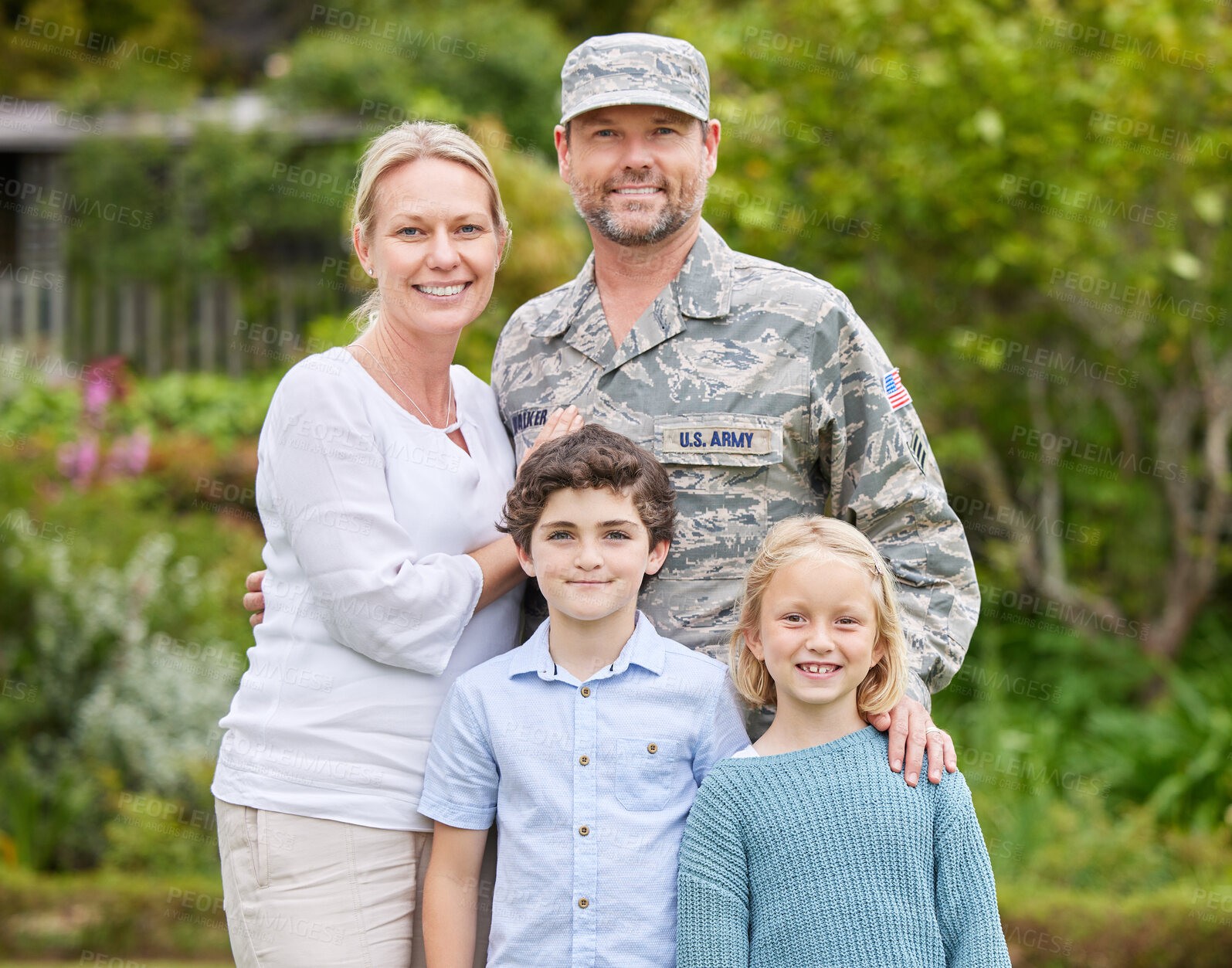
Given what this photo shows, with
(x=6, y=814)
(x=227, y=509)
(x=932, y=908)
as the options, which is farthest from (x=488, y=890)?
(x=227, y=509)

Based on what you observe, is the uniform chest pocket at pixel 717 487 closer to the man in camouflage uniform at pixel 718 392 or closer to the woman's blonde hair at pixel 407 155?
the man in camouflage uniform at pixel 718 392

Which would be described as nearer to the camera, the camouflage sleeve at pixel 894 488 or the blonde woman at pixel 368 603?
the blonde woman at pixel 368 603

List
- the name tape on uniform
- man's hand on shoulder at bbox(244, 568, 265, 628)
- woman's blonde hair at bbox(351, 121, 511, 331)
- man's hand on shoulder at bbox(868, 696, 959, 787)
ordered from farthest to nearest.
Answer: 1. man's hand on shoulder at bbox(244, 568, 265, 628)
2. the name tape on uniform
3. woman's blonde hair at bbox(351, 121, 511, 331)
4. man's hand on shoulder at bbox(868, 696, 959, 787)

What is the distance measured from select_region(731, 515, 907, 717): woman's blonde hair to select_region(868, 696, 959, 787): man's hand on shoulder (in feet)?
0.08

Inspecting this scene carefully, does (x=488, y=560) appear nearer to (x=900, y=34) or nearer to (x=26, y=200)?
(x=900, y=34)

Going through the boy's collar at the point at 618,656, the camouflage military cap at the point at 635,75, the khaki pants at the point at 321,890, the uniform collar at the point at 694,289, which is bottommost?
the khaki pants at the point at 321,890

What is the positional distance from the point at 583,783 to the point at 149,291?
11.9 meters

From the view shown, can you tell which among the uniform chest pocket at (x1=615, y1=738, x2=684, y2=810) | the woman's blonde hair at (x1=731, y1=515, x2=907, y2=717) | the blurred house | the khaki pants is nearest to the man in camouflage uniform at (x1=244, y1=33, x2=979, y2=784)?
the woman's blonde hair at (x1=731, y1=515, x2=907, y2=717)

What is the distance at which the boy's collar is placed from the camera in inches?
92.6

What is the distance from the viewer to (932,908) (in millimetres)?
2186

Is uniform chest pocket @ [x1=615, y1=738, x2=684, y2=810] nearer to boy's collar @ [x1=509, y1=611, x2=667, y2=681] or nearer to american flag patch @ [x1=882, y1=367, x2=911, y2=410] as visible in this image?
boy's collar @ [x1=509, y1=611, x2=667, y2=681]

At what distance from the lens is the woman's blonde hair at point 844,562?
2311 millimetres

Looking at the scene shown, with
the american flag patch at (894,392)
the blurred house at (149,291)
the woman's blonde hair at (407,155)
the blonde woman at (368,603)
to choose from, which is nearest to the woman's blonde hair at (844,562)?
the american flag patch at (894,392)

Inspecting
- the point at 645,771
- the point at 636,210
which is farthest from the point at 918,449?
the point at 645,771
